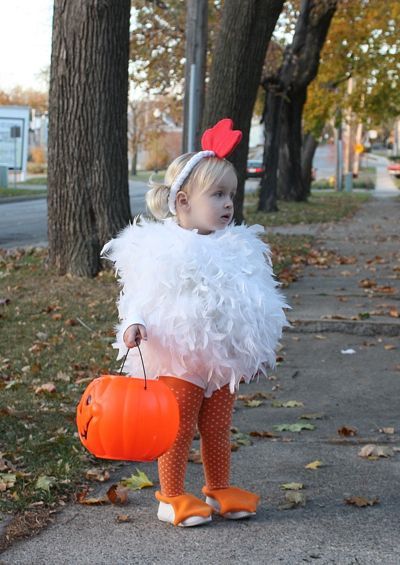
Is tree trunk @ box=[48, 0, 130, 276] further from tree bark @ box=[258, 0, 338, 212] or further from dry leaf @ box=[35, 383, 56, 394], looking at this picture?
tree bark @ box=[258, 0, 338, 212]

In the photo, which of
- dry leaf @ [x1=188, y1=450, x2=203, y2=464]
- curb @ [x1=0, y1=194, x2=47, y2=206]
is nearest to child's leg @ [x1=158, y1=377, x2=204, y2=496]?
dry leaf @ [x1=188, y1=450, x2=203, y2=464]

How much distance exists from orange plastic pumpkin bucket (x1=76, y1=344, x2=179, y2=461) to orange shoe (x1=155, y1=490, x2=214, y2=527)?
31 centimetres

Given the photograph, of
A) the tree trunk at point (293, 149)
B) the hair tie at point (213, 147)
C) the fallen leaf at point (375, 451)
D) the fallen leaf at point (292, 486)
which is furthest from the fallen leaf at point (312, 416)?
the tree trunk at point (293, 149)

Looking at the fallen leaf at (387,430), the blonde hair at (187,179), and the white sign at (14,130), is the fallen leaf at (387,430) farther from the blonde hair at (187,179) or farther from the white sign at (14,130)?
the white sign at (14,130)

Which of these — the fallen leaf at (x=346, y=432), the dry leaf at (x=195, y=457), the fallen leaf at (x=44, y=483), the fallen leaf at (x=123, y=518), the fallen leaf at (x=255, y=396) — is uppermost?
the fallen leaf at (x=44, y=483)

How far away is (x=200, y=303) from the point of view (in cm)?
381

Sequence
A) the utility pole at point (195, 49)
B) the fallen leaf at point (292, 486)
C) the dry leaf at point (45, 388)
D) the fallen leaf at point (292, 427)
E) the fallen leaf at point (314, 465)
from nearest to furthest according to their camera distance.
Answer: the fallen leaf at point (292, 486)
the fallen leaf at point (314, 465)
the fallen leaf at point (292, 427)
the dry leaf at point (45, 388)
the utility pole at point (195, 49)

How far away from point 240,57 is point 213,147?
28.7ft

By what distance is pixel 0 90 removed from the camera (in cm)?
8112

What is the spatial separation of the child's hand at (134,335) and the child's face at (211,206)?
1.75 ft

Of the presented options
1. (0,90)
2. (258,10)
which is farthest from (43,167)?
(258,10)

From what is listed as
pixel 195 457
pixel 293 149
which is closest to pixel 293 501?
pixel 195 457

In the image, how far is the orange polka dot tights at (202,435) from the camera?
4.03 metres

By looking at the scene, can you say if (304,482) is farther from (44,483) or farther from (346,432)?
(44,483)
